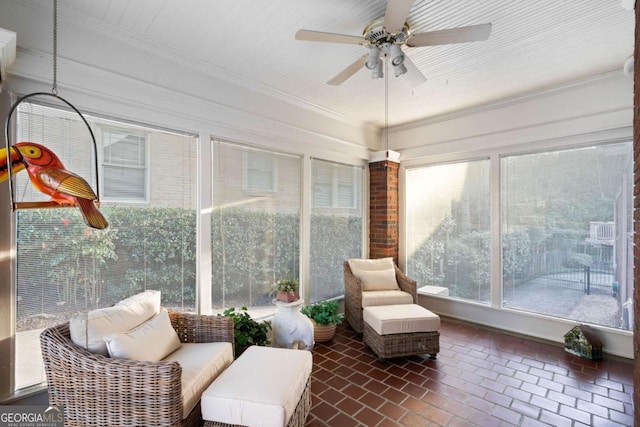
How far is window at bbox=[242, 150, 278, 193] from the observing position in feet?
10.7

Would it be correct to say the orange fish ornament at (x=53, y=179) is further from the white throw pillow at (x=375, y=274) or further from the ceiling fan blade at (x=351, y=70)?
the white throw pillow at (x=375, y=274)

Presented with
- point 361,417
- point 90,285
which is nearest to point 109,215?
point 90,285

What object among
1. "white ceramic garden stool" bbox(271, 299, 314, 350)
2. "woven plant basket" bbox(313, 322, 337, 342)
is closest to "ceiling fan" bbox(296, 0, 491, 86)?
"white ceramic garden stool" bbox(271, 299, 314, 350)

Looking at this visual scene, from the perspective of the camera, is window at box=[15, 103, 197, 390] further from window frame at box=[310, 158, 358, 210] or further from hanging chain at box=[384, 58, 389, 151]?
hanging chain at box=[384, 58, 389, 151]

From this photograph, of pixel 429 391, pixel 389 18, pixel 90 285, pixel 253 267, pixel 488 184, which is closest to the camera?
pixel 389 18

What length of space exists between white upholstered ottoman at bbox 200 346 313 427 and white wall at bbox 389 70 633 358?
2954mm

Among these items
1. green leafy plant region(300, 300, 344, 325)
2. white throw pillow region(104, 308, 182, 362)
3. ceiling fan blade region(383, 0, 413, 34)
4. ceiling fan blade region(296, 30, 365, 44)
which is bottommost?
green leafy plant region(300, 300, 344, 325)

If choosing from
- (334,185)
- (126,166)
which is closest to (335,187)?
(334,185)

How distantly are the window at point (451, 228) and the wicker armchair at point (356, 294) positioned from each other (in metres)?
0.87

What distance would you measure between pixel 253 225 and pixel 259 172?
608mm

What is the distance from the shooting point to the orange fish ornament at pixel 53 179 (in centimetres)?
117

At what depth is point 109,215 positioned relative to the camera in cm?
236

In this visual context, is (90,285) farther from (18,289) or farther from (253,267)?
(253,267)

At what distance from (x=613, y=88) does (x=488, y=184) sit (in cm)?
147
